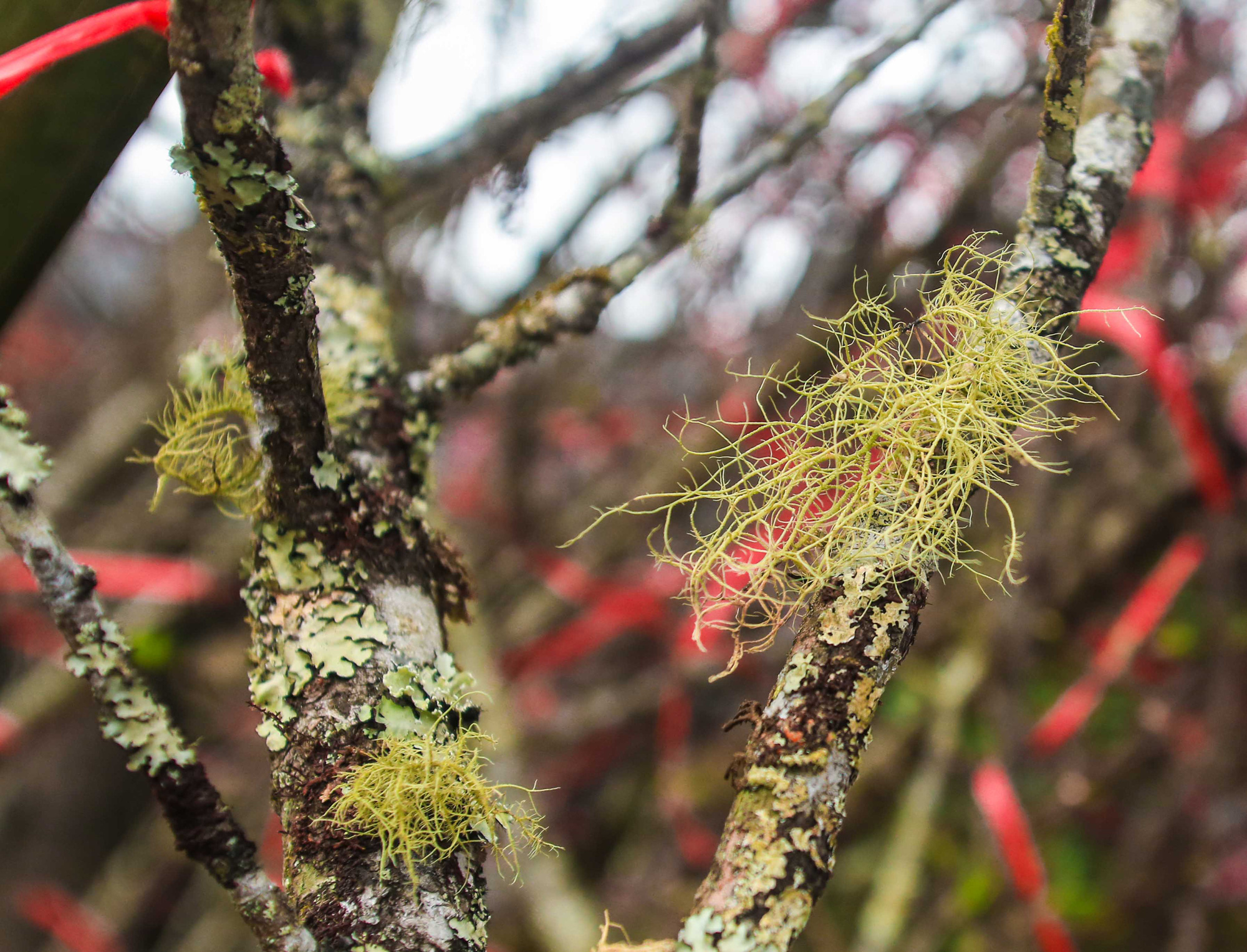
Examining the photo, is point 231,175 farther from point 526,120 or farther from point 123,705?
point 526,120

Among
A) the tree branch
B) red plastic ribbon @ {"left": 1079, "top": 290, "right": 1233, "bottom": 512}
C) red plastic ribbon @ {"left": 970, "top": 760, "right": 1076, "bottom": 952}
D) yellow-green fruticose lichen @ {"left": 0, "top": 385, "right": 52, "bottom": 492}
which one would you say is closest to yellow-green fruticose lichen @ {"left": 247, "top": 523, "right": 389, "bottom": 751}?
→ yellow-green fruticose lichen @ {"left": 0, "top": 385, "right": 52, "bottom": 492}

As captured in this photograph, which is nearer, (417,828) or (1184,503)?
(417,828)

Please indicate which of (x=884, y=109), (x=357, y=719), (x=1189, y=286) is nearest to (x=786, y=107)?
(x=884, y=109)

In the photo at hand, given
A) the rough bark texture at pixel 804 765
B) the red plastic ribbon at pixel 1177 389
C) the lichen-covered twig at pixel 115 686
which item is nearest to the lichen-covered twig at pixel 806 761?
the rough bark texture at pixel 804 765

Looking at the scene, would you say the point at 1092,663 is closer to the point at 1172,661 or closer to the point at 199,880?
the point at 1172,661

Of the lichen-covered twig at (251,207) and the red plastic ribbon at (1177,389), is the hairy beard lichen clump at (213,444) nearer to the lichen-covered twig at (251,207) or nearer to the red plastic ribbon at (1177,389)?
the lichen-covered twig at (251,207)

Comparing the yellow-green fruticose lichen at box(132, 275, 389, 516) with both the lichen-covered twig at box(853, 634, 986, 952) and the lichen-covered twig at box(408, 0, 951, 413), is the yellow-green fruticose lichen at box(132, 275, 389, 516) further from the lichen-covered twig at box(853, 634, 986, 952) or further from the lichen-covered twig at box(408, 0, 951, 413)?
the lichen-covered twig at box(853, 634, 986, 952)
